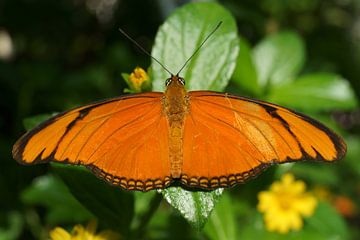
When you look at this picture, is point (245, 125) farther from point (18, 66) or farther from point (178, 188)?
point (18, 66)

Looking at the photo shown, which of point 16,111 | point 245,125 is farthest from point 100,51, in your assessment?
point 245,125

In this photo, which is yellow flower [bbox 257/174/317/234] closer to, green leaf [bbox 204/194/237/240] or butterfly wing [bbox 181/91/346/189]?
green leaf [bbox 204/194/237/240]

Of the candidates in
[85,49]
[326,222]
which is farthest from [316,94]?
[85,49]

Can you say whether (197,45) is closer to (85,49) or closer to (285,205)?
(285,205)

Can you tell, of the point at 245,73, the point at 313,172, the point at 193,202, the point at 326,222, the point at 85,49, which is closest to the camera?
the point at 193,202

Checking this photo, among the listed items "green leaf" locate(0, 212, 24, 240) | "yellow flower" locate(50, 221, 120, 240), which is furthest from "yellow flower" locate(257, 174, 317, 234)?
"green leaf" locate(0, 212, 24, 240)

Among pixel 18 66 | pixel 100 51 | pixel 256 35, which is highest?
pixel 18 66
